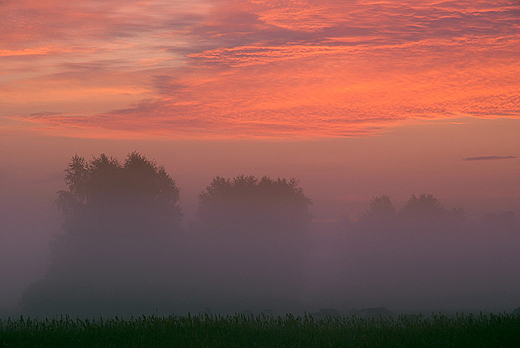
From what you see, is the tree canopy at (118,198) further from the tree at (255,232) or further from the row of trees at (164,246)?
the tree at (255,232)

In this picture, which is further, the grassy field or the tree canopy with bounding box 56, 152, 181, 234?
the tree canopy with bounding box 56, 152, 181, 234

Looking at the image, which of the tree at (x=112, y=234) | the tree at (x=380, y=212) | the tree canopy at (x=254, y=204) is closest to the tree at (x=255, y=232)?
the tree canopy at (x=254, y=204)

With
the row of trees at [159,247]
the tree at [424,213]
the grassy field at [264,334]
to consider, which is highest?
the grassy field at [264,334]

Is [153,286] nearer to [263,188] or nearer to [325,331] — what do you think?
[263,188]

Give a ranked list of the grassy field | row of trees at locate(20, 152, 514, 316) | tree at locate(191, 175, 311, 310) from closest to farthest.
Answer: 1. the grassy field
2. row of trees at locate(20, 152, 514, 316)
3. tree at locate(191, 175, 311, 310)

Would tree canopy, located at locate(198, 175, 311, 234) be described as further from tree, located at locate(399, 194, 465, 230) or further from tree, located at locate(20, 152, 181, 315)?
tree, located at locate(399, 194, 465, 230)

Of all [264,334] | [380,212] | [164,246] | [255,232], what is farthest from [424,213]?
[264,334]

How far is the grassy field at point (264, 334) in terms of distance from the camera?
15195 mm

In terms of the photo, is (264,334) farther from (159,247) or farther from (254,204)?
(254,204)

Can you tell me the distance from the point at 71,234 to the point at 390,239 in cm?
6136

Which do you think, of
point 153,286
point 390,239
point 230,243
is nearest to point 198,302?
point 153,286

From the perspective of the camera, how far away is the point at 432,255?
313 ft

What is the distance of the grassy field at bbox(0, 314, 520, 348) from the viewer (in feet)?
49.9

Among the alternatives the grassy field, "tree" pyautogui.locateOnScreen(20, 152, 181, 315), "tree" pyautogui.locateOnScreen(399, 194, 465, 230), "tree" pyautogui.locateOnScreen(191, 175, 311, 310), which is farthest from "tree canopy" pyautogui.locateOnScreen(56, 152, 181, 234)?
"tree" pyautogui.locateOnScreen(399, 194, 465, 230)
